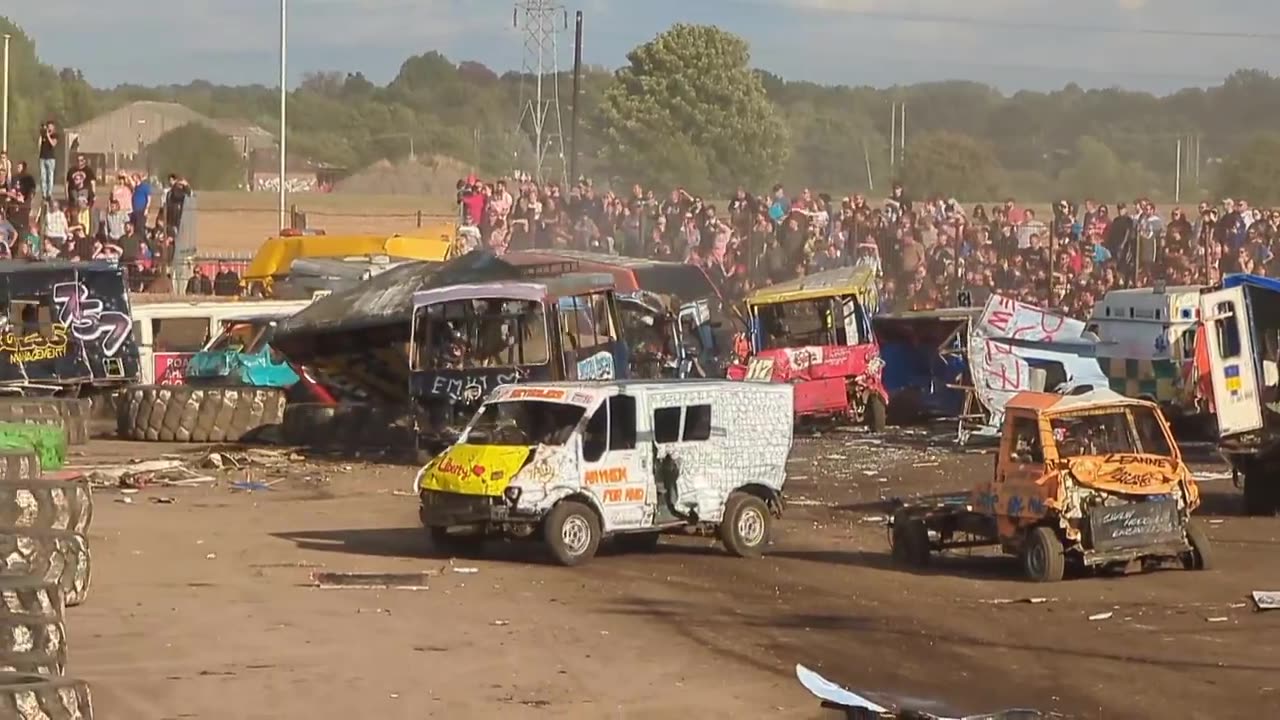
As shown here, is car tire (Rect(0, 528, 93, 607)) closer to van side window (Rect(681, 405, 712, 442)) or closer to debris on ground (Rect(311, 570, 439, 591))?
debris on ground (Rect(311, 570, 439, 591))

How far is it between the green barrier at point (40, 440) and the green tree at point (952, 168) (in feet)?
158

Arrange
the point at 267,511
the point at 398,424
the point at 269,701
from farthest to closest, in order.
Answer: the point at 398,424 → the point at 267,511 → the point at 269,701

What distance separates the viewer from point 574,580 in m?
15.9

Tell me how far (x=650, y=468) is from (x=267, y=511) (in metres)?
5.12

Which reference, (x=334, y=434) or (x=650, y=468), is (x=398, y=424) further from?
(x=650, y=468)

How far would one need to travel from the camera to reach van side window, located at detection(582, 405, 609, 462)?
1681 cm

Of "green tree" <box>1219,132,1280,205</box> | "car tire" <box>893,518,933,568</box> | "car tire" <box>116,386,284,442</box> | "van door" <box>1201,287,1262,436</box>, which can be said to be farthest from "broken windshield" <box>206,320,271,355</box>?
"green tree" <box>1219,132,1280,205</box>

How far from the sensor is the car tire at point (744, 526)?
17266 millimetres

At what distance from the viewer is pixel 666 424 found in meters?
17.2

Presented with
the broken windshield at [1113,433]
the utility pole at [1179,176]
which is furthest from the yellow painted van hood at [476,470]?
the utility pole at [1179,176]

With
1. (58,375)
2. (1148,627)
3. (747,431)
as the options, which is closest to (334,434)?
(58,375)

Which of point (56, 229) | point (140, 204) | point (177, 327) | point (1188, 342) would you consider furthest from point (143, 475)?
point (140, 204)

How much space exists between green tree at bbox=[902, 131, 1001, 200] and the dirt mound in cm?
2208

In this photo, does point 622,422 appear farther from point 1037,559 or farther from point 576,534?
point 1037,559
